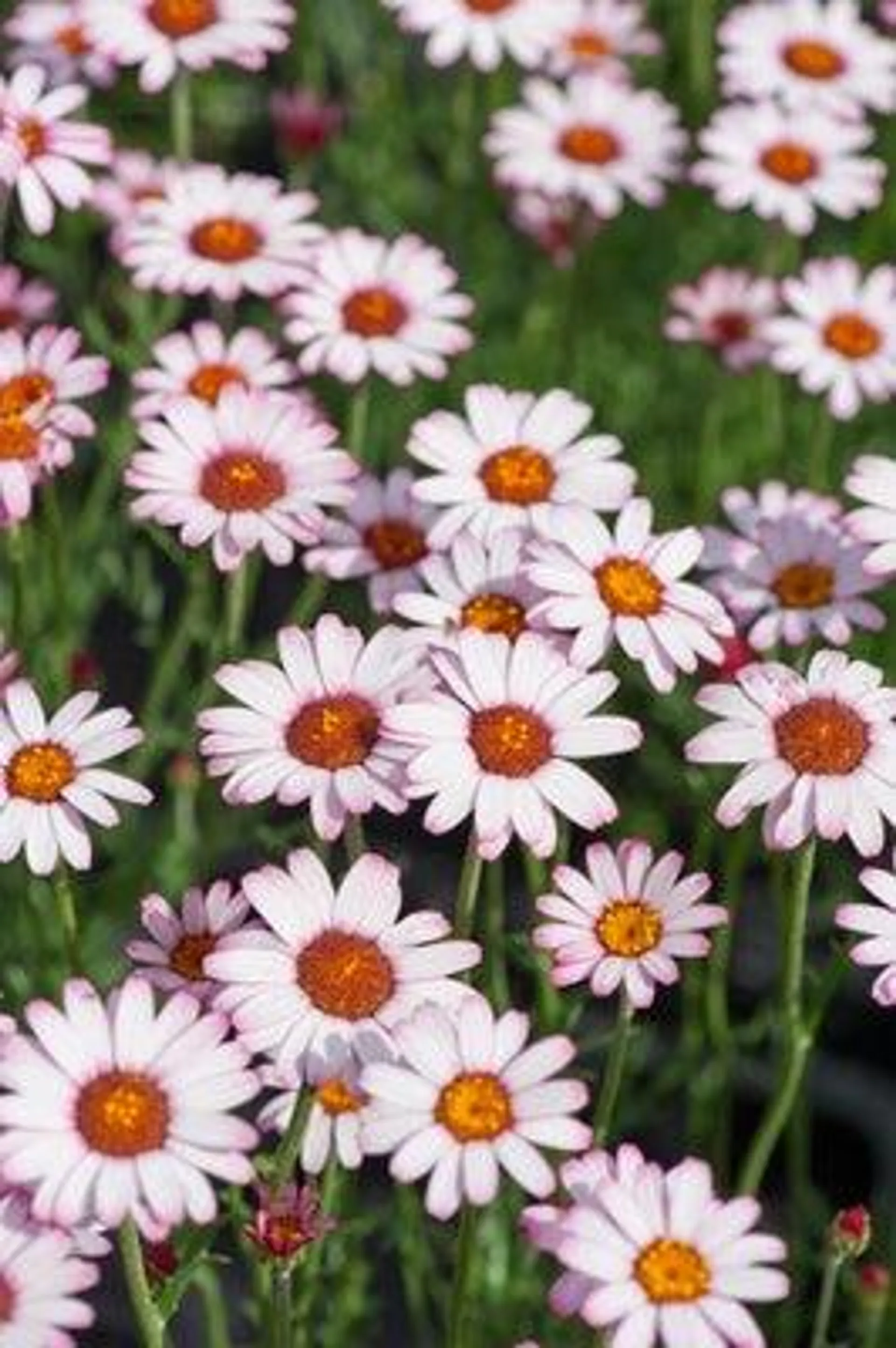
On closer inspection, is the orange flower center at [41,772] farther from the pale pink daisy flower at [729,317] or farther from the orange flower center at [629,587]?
the pale pink daisy flower at [729,317]

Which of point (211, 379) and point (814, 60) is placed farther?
point (814, 60)

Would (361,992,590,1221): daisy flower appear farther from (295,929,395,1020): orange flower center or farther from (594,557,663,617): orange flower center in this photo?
(594,557,663,617): orange flower center

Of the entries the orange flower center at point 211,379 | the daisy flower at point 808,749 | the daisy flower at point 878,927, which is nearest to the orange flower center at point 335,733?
the daisy flower at point 808,749

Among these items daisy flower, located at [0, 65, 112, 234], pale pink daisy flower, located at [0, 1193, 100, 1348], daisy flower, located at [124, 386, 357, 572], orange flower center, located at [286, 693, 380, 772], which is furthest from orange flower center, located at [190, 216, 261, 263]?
pale pink daisy flower, located at [0, 1193, 100, 1348]

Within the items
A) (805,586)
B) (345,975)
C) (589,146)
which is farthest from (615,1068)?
(589,146)

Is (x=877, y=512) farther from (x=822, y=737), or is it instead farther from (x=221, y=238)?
(x=221, y=238)

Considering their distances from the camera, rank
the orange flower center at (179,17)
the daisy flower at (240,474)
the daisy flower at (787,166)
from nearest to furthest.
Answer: the daisy flower at (240,474), the orange flower center at (179,17), the daisy flower at (787,166)
